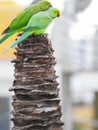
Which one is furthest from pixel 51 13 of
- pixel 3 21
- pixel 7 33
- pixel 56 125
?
pixel 3 21

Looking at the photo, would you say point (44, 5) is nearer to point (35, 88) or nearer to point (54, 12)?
point (54, 12)

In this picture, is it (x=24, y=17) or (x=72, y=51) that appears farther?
(x=72, y=51)

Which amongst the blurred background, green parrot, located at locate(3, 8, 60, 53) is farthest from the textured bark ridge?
the blurred background

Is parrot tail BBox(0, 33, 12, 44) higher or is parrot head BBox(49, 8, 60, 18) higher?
parrot head BBox(49, 8, 60, 18)

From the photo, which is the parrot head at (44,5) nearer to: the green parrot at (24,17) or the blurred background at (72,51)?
the green parrot at (24,17)

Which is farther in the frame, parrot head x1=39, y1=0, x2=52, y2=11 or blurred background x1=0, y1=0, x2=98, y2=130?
blurred background x1=0, y1=0, x2=98, y2=130

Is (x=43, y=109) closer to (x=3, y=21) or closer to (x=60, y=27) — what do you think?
(x=3, y=21)

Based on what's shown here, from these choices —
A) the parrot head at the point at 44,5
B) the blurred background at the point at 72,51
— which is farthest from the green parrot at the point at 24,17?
the blurred background at the point at 72,51

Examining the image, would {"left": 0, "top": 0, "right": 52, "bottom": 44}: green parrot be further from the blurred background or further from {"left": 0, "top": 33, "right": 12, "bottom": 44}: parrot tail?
the blurred background

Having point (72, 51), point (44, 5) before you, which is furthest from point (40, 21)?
Answer: point (72, 51)
